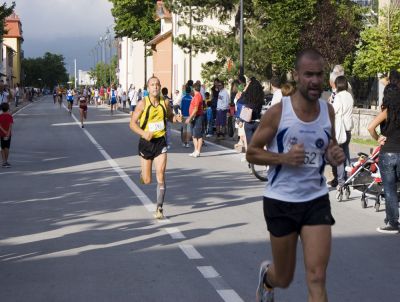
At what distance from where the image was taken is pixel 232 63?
1555 inches

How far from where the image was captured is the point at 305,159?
206 inches

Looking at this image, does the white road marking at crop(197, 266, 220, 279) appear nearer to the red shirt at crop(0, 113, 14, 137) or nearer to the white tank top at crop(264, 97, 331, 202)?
the white tank top at crop(264, 97, 331, 202)

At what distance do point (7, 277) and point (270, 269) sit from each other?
2.91 metres

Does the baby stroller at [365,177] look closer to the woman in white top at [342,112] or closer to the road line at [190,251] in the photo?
the woman in white top at [342,112]

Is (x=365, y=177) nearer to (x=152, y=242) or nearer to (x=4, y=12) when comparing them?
(x=152, y=242)

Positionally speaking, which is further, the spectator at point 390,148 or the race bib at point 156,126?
the race bib at point 156,126

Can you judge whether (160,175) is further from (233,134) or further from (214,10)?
(214,10)

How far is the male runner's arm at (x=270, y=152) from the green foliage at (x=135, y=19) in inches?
2833

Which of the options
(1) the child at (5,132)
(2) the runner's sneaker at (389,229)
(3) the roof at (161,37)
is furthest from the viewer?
(3) the roof at (161,37)

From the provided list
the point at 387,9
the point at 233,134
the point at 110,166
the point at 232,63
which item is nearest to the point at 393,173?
the point at 110,166

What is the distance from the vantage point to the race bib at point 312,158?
5.26 m

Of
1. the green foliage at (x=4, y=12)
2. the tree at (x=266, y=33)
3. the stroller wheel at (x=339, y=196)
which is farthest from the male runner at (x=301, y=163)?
the green foliage at (x=4, y=12)

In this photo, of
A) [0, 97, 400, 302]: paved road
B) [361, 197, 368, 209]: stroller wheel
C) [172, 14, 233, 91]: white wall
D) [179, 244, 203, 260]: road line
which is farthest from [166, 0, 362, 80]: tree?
[179, 244, 203, 260]: road line

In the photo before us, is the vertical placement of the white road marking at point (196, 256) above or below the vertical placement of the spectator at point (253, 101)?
below
